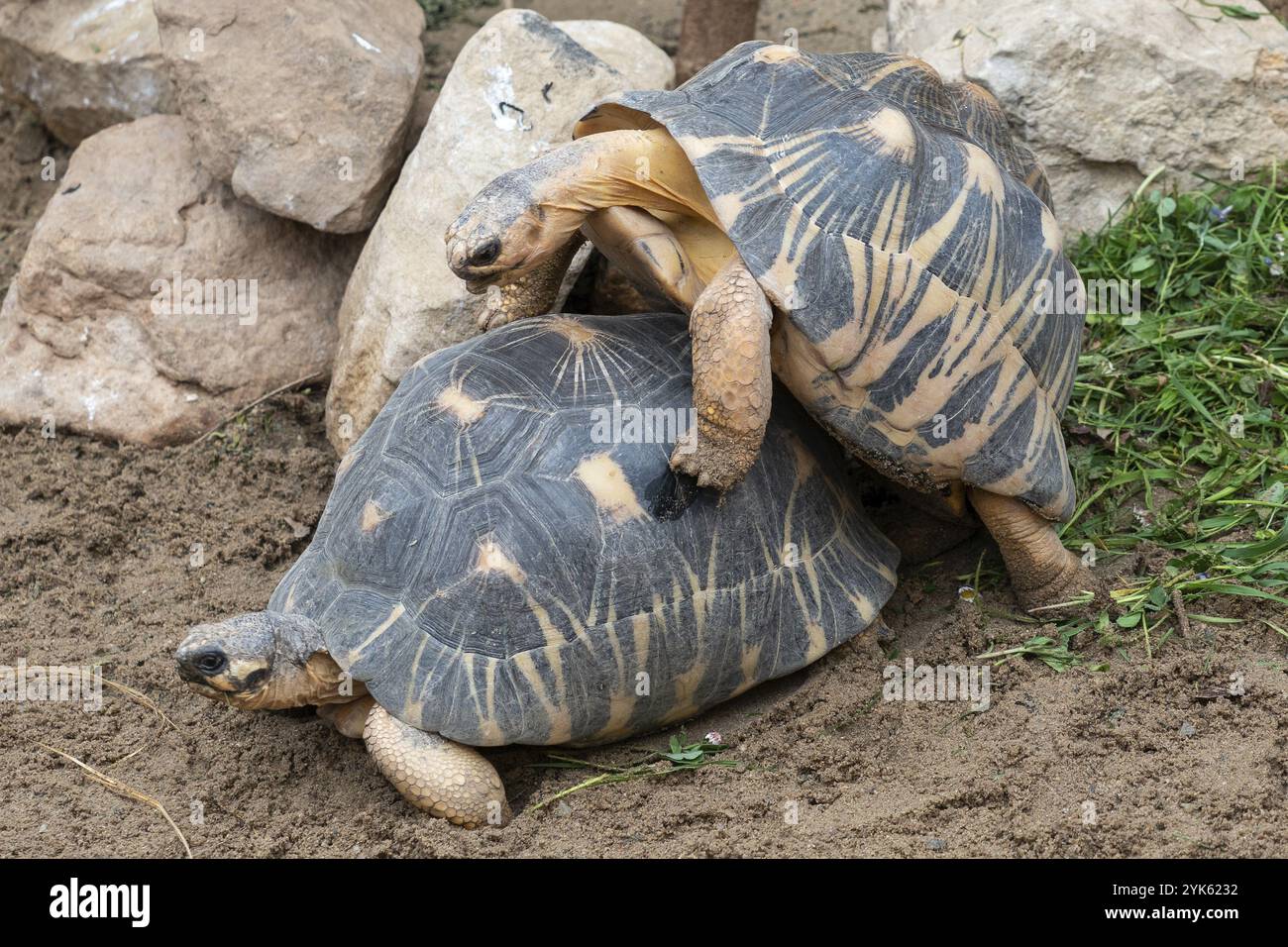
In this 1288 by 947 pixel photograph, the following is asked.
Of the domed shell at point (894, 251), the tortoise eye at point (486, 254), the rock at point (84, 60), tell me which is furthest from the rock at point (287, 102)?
the tortoise eye at point (486, 254)

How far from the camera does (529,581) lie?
3453mm

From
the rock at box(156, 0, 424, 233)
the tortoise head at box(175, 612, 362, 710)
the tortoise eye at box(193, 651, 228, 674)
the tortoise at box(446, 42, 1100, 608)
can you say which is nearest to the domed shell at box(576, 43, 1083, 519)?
the tortoise at box(446, 42, 1100, 608)

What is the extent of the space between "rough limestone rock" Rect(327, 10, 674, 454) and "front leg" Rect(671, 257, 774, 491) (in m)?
1.45

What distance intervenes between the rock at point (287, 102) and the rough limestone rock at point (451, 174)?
0.83ft

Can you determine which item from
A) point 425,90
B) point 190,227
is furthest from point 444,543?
point 425,90

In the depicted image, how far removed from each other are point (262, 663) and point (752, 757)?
137cm

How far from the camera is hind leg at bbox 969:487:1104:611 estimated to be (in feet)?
13.1

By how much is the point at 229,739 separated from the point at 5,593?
1.23 m

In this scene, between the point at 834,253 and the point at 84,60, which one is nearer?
the point at 834,253

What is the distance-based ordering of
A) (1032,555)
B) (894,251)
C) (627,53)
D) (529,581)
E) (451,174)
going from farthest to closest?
1. (627,53)
2. (451,174)
3. (1032,555)
4. (894,251)
5. (529,581)

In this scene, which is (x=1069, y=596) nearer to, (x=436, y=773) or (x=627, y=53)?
(x=436, y=773)

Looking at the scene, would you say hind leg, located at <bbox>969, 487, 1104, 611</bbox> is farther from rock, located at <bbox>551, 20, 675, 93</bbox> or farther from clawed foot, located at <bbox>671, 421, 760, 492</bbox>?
rock, located at <bbox>551, 20, 675, 93</bbox>

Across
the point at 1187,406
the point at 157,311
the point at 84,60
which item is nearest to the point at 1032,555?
the point at 1187,406

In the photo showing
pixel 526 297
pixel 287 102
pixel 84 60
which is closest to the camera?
pixel 526 297
